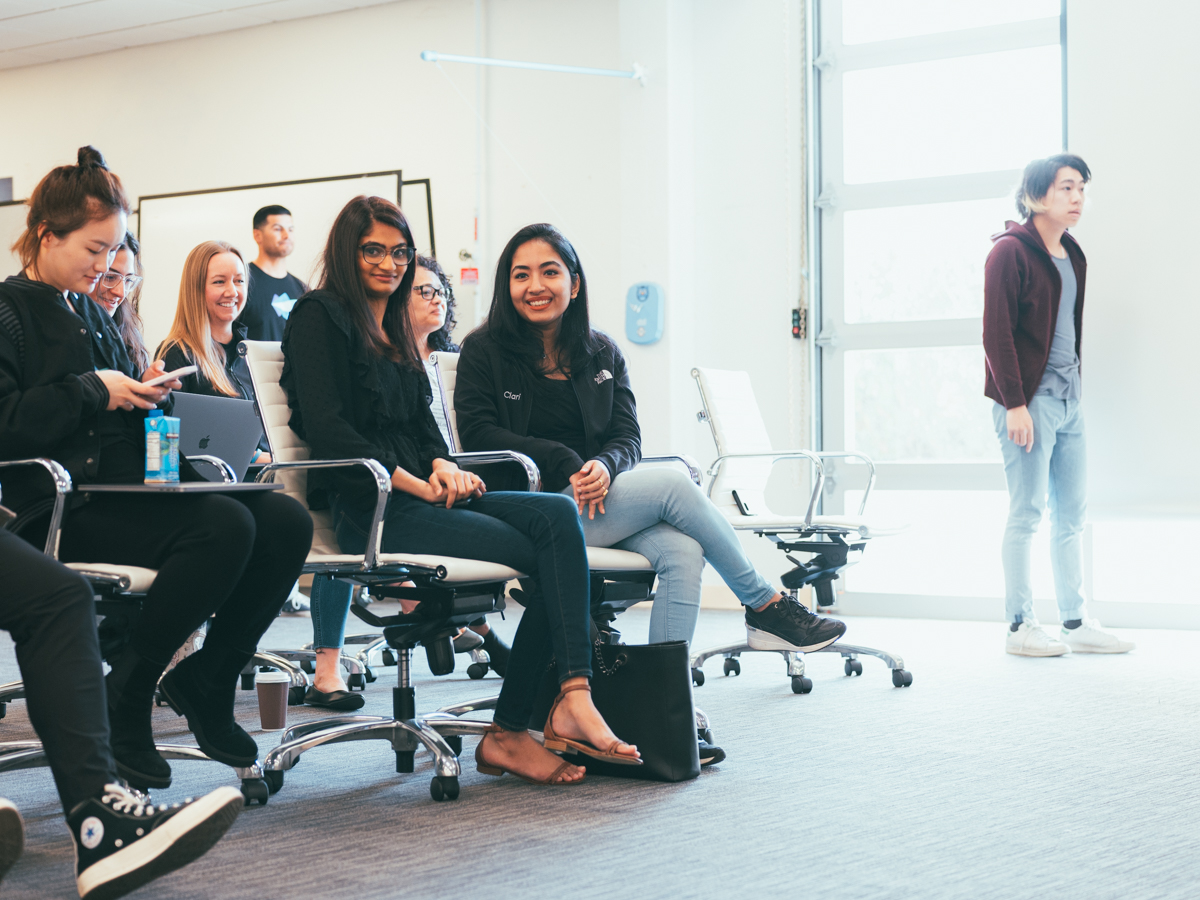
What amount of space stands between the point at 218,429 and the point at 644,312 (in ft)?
9.10

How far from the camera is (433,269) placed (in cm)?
408

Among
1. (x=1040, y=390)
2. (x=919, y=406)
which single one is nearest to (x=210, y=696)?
(x=1040, y=390)

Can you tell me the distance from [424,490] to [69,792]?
91 cm

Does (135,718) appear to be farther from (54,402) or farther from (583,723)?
(583,723)

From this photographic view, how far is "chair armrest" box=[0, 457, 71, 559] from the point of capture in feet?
5.95

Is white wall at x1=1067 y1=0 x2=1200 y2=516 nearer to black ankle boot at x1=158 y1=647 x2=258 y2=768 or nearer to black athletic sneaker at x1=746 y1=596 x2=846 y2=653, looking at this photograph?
black athletic sneaker at x1=746 y1=596 x2=846 y2=653

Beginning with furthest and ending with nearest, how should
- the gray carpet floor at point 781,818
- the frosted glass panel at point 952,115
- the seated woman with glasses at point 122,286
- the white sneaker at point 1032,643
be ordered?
the frosted glass panel at point 952,115
the white sneaker at point 1032,643
the seated woman with glasses at point 122,286
the gray carpet floor at point 781,818

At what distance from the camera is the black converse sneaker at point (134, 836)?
1452 mm

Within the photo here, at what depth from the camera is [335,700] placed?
9.94ft

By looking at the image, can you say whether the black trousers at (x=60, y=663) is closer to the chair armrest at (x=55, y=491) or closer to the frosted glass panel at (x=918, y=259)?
the chair armrest at (x=55, y=491)

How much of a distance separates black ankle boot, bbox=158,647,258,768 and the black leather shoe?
100 cm

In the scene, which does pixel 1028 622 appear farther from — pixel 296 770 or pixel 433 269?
pixel 296 770

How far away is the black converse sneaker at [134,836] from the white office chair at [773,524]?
6.66ft

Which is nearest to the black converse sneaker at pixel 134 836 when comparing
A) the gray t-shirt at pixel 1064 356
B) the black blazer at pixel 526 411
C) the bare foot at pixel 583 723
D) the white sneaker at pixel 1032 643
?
the bare foot at pixel 583 723
